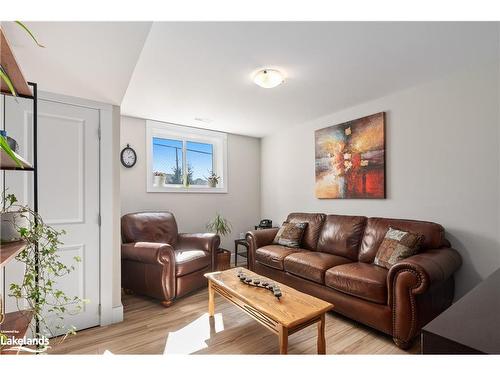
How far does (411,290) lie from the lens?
1771 millimetres

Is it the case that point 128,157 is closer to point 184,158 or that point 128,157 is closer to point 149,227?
point 184,158

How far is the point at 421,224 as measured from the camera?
237 centimetres

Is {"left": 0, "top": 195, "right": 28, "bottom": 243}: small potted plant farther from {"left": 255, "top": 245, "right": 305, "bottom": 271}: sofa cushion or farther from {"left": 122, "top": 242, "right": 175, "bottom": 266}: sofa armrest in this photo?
{"left": 255, "top": 245, "right": 305, "bottom": 271}: sofa cushion

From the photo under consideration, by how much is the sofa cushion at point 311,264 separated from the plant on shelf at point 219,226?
141 centimetres

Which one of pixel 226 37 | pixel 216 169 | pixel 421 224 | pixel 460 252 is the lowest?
pixel 460 252

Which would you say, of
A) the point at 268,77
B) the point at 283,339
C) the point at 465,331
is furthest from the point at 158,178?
the point at 465,331

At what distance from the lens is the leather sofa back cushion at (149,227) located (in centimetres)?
302

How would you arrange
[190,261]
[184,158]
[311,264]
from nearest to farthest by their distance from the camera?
[311,264]
[190,261]
[184,158]

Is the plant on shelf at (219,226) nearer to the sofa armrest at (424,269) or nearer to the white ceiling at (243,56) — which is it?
the white ceiling at (243,56)

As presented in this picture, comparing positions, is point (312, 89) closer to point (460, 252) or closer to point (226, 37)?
point (226, 37)

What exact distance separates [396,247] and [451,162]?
0.99 m

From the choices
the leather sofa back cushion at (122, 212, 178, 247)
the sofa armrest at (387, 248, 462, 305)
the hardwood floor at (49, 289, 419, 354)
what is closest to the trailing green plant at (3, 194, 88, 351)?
the hardwood floor at (49, 289, 419, 354)
